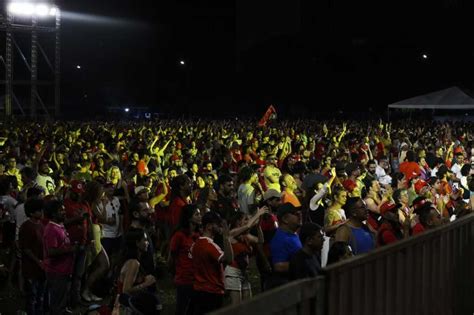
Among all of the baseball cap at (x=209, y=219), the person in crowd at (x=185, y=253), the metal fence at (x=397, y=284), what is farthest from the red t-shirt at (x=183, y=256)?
the metal fence at (x=397, y=284)

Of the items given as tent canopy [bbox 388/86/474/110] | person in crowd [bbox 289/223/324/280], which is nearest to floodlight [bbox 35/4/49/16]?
tent canopy [bbox 388/86/474/110]

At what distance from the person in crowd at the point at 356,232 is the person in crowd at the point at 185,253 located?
1.39 meters

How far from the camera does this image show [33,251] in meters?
7.31

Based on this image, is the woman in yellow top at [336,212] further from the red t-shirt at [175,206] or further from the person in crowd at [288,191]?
the red t-shirt at [175,206]

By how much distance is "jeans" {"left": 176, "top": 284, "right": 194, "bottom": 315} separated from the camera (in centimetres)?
640

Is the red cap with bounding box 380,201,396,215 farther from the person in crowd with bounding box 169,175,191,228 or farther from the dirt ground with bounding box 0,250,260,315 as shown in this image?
the person in crowd with bounding box 169,175,191,228

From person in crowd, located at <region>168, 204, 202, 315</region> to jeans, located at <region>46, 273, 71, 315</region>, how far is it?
1.29m

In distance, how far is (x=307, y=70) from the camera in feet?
217

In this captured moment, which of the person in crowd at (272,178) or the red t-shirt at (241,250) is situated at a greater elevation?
the person in crowd at (272,178)

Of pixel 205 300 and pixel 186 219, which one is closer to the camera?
pixel 205 300

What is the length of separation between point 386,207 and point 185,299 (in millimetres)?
2706

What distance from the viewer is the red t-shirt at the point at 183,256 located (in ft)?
21.2

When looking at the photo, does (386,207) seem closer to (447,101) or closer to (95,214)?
(95,214)

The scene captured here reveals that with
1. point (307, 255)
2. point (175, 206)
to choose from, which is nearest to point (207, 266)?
point (307, 255)
